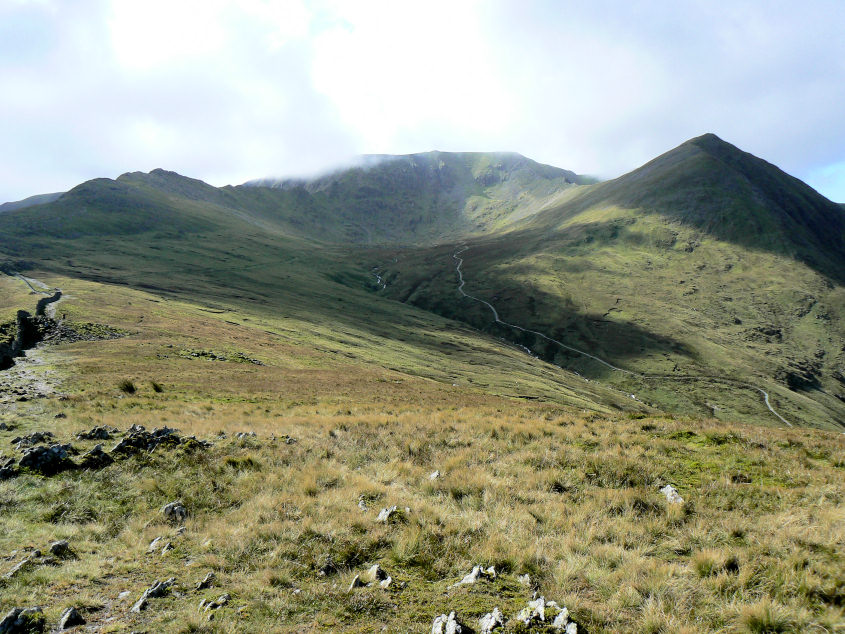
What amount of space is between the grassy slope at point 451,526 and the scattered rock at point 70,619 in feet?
1.04

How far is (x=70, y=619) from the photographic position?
20.4ft

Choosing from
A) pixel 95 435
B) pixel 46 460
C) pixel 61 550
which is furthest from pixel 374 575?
pixel 95 435

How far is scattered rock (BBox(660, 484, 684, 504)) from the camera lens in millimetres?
9703

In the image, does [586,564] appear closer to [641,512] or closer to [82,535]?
[641,512]

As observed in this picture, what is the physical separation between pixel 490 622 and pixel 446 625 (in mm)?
594

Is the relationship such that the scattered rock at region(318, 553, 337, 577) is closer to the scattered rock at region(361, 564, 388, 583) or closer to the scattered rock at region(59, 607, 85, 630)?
the scattered rock at region(361, 564, 388, 583)

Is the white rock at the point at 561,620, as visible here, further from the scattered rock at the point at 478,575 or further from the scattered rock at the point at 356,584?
the scattered rock at the point at 356,584

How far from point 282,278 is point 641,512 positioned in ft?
588

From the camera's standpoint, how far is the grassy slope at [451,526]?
6.30 meters

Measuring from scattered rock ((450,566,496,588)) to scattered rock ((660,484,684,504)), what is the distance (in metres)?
5.11

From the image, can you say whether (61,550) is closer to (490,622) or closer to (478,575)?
(478,575)

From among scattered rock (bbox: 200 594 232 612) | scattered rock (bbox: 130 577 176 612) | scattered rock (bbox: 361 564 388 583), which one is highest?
scattered rock (bbox: 361 564 388 583)

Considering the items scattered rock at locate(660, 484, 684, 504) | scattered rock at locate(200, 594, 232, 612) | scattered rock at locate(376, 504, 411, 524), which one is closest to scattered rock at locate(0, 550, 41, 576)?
scattered rock at locate(200, 594, 232, 612)

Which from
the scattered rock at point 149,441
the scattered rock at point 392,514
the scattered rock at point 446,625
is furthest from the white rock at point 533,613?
the scattered rock at point 149,441
